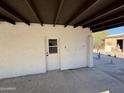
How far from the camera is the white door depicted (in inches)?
234

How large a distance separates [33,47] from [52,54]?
1.21 meters

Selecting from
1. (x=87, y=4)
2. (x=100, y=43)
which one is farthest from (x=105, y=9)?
(x=100, y=43)

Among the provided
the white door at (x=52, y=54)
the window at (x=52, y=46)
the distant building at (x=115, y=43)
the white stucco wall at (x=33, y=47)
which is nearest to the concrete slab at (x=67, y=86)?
the white stucco wall at (x=33, y=47)

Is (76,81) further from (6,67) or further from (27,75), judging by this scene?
(6,67)

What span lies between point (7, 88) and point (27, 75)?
56.4 inches

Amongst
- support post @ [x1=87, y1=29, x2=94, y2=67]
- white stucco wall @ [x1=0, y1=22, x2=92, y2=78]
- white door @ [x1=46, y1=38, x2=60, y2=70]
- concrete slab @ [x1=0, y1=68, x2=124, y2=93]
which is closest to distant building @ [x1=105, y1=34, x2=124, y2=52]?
support post @ [x1=87, y1=29, x2=94, y2=67]

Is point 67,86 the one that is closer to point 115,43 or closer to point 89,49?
point 89,49

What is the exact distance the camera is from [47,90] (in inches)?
145

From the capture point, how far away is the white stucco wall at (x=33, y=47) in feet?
16.2

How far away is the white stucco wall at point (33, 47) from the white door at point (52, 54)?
257 mm

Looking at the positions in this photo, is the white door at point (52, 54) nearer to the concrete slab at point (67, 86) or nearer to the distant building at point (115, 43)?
the concrete slab at point (67, 86)

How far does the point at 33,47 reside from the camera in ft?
17.6

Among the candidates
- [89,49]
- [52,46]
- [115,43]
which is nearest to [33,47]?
[52,46]

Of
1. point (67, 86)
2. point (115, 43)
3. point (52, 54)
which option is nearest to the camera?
point (67, 86)
